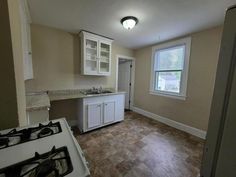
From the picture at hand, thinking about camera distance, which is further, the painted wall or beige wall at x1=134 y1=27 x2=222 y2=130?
beige wall at x1=134 y1=27 x2=222 y2=130

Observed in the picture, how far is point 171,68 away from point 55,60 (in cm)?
296

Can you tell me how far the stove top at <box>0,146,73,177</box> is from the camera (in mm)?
517

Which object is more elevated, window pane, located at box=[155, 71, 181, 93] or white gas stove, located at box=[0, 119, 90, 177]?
window pane, located at box=[155, 71, 181, 93]

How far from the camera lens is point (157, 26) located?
2.28 metres

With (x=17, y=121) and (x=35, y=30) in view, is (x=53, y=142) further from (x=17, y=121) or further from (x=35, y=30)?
(x=35, y=30)

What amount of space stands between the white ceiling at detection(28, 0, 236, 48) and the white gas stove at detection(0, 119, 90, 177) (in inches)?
69.7

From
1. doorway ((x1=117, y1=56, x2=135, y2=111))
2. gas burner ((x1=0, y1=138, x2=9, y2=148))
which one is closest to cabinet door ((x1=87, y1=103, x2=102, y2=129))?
gas burner ((x1=0, y1=138, x2=9, y2=148))

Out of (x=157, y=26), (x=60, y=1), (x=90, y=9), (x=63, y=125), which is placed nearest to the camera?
(x=63, y=125)

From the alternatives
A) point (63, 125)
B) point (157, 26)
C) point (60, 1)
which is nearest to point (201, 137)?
point (157, 26)

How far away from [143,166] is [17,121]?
5.60 feet

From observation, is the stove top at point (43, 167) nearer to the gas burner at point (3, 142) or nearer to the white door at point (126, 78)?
the gas burner at point (3, 142)

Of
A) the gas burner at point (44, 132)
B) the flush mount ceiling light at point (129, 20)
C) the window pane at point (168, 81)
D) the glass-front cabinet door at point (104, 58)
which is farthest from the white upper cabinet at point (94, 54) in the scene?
the gas burner at point (44, 132)

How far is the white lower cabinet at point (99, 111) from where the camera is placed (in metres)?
2.54

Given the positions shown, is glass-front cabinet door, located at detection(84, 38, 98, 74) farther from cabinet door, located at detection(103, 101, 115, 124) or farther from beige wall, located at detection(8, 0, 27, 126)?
beige wall, located at detection(8, 0, 27, 126)
